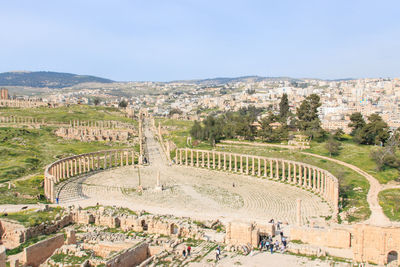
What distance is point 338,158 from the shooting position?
213 ft

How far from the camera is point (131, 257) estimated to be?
2691cm

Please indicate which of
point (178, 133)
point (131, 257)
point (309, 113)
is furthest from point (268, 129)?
point (131, 257)

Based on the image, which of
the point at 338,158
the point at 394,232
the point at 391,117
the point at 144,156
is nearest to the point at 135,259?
the point at 394,232

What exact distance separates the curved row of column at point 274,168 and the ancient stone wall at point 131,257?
2463cm

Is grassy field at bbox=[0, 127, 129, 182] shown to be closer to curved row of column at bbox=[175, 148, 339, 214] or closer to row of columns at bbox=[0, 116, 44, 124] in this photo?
row of columns at bbox=[0, 116, 44, 124]

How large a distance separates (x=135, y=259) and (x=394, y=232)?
18.4 meters

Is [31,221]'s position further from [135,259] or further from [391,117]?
[391,117]

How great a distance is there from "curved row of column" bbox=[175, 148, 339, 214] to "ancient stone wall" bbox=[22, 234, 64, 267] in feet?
98.6

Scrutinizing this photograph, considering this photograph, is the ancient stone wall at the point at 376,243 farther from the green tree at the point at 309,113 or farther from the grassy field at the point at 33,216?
the green tree at the point at 309,113

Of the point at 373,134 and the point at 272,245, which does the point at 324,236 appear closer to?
the point at 272,245

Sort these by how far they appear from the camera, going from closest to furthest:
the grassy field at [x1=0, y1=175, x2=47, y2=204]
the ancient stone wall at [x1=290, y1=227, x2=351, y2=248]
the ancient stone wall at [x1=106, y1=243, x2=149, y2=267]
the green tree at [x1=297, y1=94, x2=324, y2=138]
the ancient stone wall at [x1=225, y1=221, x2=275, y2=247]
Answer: the ancient stone wall at [x1=106, y1=243, x2=149, y2=267], the ancient stone wall at [x1=290, y1=227, x2=351, y2=248], the ancient stone wall at [x1=225, y1=221, x2=275, y2=247], the grassy field at [x1=0, y1=175, x2=47, y2=204], the green tree at [x1=297, y1=94, x2=324, y2=138]

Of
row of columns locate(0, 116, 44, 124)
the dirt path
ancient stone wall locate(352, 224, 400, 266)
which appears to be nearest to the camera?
ancient stone wall locate(352, 224, 400, 266)

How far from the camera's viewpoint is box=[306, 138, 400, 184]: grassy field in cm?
5410

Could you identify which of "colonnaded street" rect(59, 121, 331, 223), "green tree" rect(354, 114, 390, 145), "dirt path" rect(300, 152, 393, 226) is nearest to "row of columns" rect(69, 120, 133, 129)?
"colonnaded street" rect(59, 121, 331, 223)
